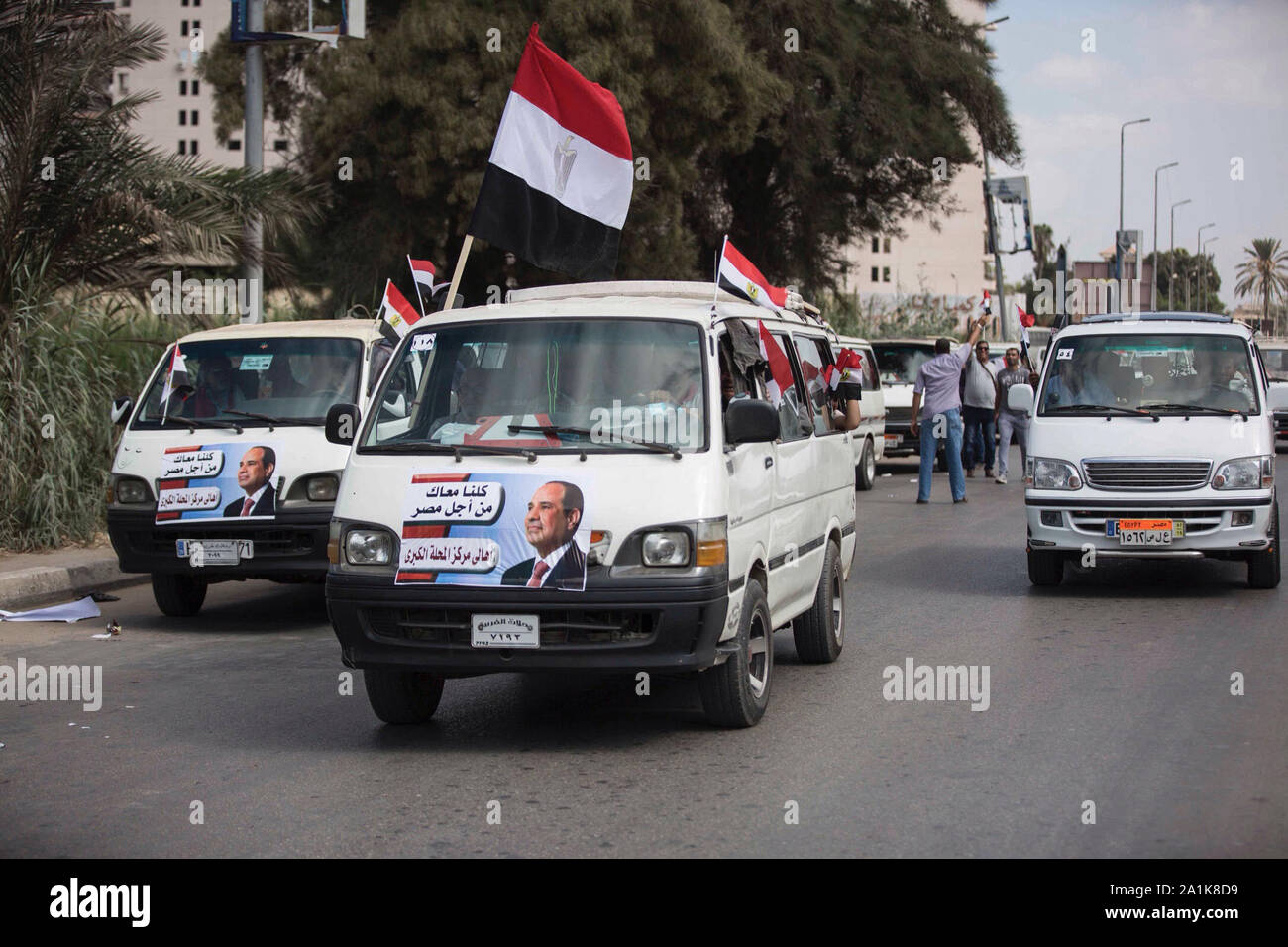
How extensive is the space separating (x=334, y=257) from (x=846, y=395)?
17.5 meters

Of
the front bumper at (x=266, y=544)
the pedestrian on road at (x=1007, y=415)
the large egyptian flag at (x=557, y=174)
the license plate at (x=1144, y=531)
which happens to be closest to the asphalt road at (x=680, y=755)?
the front bumper at (x=266, y=544)

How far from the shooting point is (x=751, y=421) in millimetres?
6961

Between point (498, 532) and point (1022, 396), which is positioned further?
A: point (1022, 396)

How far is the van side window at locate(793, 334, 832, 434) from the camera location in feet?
29.6

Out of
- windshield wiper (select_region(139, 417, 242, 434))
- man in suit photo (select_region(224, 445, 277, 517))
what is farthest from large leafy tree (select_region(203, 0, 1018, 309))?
man in suit photo (select_region(224, 445, 277, 517))

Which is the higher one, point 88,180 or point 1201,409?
point 88,180

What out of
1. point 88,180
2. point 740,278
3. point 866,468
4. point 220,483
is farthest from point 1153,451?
point 866,468

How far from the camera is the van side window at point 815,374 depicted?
901cm

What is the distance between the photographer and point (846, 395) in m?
9.85

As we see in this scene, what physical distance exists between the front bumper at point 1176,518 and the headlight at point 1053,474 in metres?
0.10

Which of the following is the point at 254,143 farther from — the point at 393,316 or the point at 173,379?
the point at 173,379

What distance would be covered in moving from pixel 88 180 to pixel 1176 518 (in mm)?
10041

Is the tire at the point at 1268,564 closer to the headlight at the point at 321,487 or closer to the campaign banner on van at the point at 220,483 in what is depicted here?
the headlight at the point at 321,487
